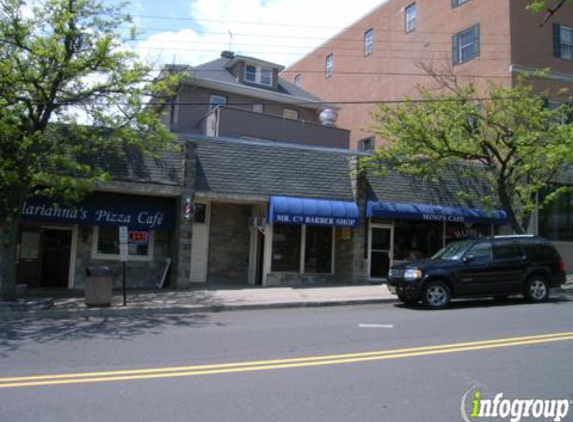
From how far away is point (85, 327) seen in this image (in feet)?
34.9

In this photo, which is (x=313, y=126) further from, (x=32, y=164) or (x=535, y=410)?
(x=535, y=410)

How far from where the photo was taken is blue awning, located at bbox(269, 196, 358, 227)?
16797 millimetres

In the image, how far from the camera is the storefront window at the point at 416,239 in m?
19.6

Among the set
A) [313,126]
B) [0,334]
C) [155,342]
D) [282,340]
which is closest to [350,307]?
[282,340]

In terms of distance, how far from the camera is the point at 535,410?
17.7 feet

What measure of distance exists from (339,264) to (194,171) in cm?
619

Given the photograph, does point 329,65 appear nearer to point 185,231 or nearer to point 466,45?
point 466,45

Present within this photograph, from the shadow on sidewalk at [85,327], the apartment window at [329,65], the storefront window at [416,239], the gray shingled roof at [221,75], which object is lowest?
the shadow on sidewalk at [85,327]

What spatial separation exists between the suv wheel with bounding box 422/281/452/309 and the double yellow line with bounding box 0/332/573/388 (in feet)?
13.2

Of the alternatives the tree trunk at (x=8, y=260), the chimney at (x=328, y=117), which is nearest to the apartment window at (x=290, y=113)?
the chimney at (x=328, y=117)

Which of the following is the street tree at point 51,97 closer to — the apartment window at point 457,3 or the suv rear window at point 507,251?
the suv rear window at point 507,251

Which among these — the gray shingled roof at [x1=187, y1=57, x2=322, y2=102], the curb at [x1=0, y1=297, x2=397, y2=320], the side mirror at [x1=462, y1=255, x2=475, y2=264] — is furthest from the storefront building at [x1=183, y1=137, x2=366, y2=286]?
the gray shingled roof at [x1=187, y1=57, x2=322, y2=102]

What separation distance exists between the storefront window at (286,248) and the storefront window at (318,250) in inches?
15.0

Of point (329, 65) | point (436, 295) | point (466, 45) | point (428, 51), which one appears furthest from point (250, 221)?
point (329, 65)
